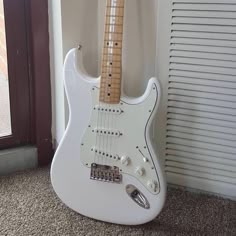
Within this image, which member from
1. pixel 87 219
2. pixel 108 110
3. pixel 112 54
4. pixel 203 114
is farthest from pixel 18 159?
pixel 203 114

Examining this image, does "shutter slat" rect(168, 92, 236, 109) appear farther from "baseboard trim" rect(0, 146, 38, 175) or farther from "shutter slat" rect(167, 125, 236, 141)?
"baseboard trim" rect(0, 146, 38, 175)

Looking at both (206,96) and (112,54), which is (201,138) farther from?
(112,54)

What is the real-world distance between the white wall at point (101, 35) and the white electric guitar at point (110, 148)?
211 millimetres

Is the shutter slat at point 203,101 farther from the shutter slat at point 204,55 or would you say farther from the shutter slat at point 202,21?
the shutter slat at point 202,21

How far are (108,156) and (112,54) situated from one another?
1.13 feet

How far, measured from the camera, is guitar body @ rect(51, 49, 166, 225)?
1.35m

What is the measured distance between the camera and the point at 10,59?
1651 mm

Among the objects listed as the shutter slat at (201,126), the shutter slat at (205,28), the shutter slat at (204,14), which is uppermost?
the shutter slat at (204,14)

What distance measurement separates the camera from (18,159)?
1755mm

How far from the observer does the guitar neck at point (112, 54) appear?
52.4 inches

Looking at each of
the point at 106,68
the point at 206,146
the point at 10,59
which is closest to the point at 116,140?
the point at 106,68

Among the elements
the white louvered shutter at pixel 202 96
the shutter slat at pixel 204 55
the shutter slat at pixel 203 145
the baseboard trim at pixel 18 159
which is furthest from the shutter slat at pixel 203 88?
the baseboard trim at pixel 18 159

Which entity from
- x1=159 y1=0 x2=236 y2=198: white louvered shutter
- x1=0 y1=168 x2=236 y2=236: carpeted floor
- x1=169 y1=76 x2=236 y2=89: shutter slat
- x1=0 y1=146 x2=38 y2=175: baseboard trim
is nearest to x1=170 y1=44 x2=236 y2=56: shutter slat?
x1=159 y1=0 x2=236 y2=198: white louvered shutter

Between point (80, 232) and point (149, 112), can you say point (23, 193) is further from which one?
point (149, 112)
